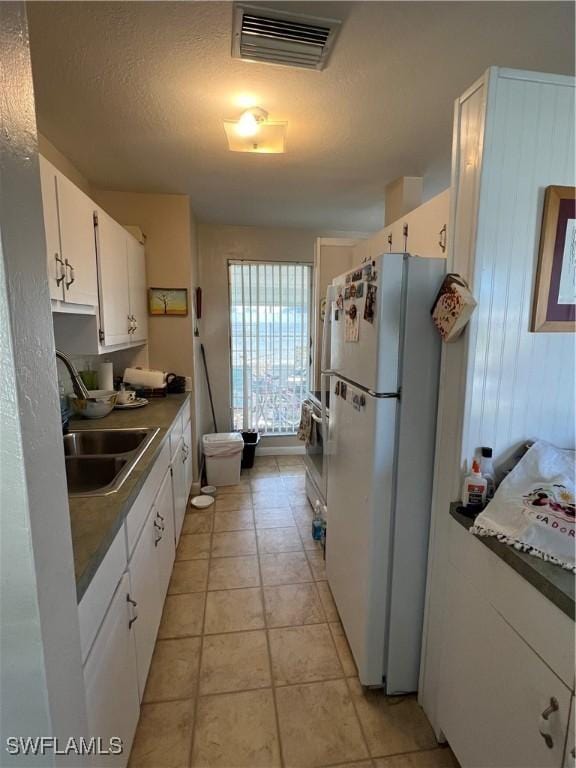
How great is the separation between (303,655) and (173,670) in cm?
58

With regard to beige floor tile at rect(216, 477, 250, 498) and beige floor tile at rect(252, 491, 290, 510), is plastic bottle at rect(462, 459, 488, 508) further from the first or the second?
beige floor tile at rect(216, 477, 250, 498)

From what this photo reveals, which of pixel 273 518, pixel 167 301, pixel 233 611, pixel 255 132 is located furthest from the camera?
pixel 167 301

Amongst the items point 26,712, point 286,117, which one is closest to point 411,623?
point 26,712

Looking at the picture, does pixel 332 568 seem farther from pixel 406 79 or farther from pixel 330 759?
pixel 406 79

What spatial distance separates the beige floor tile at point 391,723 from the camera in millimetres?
1338

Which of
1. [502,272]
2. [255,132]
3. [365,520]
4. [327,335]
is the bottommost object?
[365,520]

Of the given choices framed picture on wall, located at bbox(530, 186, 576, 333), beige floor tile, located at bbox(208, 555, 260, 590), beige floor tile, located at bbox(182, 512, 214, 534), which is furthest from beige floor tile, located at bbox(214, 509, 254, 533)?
framed picture on wall, located at bbox(530, 186, 576, 333)

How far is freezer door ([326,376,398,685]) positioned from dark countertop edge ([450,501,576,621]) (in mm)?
419

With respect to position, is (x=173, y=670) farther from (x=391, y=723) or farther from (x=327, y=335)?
(x=327, y=335)

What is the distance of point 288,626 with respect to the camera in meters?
1.86

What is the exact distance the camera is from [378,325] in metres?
1.29

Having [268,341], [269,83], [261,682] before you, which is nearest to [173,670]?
[261,682]

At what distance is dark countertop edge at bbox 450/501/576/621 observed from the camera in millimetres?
790

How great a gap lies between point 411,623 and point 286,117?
237cm
